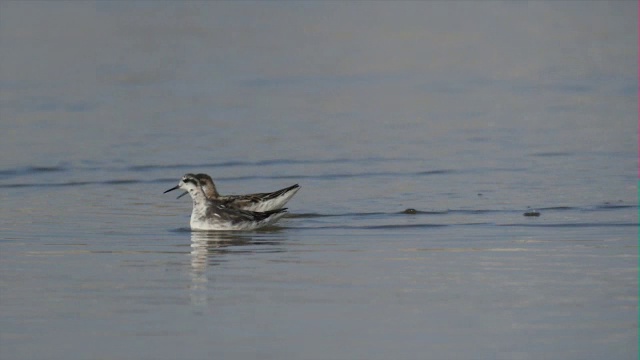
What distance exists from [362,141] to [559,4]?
26946 millimetres

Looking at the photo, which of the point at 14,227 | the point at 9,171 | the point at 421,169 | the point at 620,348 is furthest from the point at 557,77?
the point at 620,348

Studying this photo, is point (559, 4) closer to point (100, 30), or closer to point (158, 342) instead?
point (100, 30)

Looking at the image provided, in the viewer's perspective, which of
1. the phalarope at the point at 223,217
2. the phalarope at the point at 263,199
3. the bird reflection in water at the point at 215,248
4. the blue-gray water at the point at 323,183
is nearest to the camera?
the blue-gray water at the point at 323,183

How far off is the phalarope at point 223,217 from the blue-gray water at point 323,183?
237mm

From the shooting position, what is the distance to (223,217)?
16.3 meters

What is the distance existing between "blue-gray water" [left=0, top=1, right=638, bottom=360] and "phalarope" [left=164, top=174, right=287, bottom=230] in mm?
237

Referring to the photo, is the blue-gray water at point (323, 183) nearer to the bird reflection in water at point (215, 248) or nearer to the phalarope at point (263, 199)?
the bird reflection in water at point (215, 248)

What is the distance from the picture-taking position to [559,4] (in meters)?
48.5

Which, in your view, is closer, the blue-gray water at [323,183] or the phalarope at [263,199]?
the blue-gray water at [323,183]

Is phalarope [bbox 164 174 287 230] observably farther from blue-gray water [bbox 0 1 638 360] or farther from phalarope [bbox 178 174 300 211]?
phalarope [bbox 178 174 300 211]

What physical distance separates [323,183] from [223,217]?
3.42 metres

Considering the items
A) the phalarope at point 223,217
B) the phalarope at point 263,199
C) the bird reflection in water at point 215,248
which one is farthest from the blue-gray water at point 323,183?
the phalarope at point 263,199

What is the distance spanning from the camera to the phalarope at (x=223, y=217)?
52.8 feet

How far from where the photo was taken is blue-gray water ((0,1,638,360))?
1020 cm
